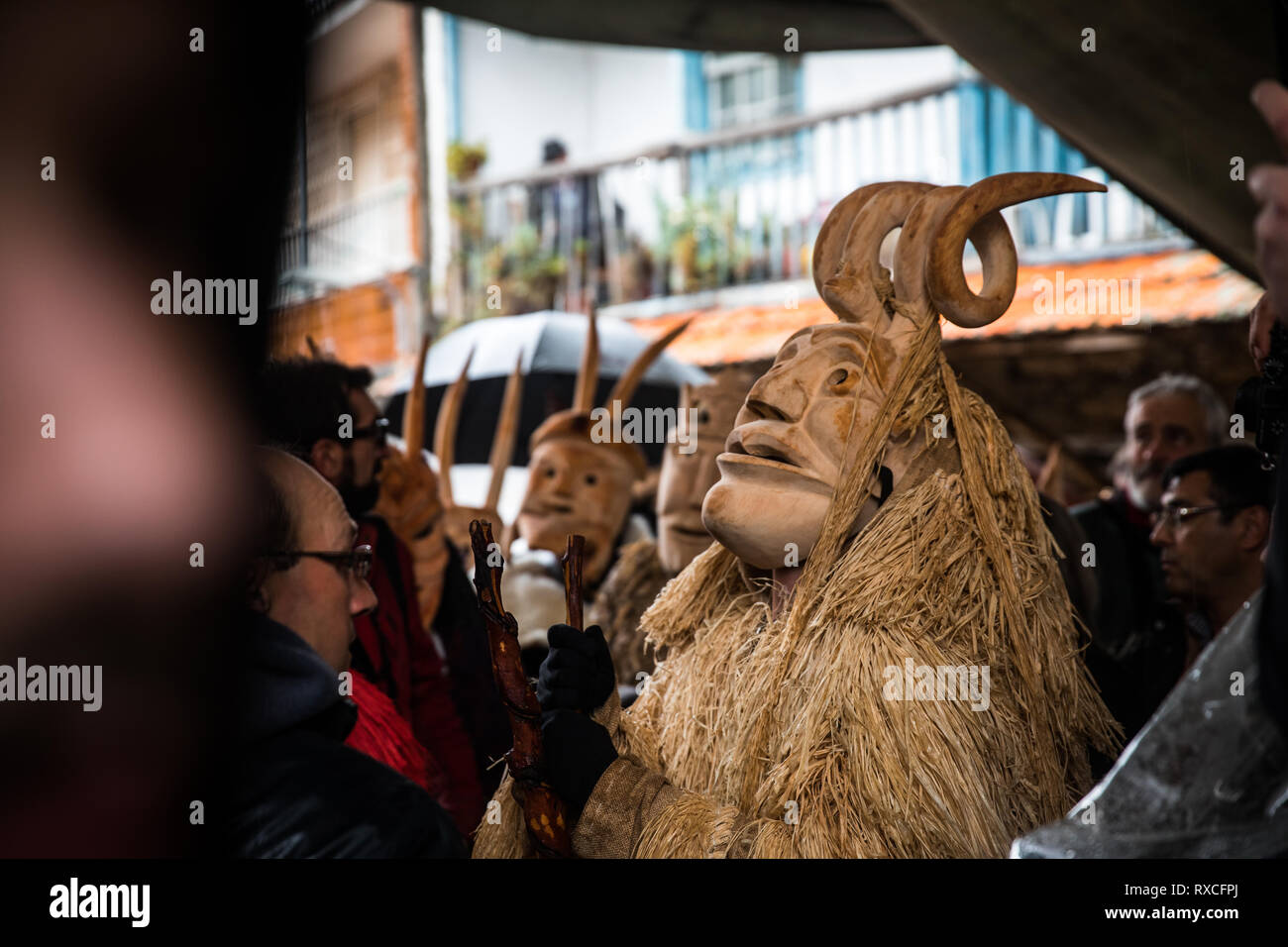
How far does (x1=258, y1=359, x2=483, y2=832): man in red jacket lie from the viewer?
236 centimetres

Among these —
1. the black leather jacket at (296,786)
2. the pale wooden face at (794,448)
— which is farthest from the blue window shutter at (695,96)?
the black leather jacket at (296,786)

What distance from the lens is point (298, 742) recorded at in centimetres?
129

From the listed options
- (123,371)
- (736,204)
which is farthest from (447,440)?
(736,204)

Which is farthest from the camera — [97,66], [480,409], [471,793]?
[480,409]

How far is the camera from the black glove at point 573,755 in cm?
161

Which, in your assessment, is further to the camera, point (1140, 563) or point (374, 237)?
point (374, 237)

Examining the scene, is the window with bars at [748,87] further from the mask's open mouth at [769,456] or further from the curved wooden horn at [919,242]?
the mask's open mouth at [769,456]

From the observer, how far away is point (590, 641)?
1.70 m

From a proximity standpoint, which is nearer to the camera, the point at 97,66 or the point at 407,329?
the point at 97,66

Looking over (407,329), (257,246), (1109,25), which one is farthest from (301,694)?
(407,329)

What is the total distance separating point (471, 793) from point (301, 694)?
1.16 m

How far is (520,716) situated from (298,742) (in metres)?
0.37

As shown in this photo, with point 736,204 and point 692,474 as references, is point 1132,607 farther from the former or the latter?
point 736,204
